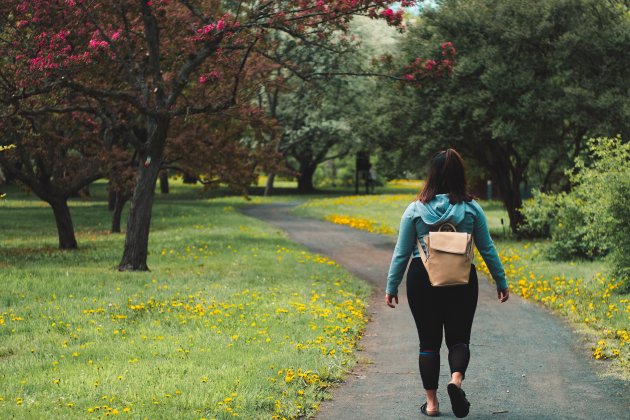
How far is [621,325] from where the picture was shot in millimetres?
10609

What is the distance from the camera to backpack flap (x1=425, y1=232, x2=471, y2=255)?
249 inches

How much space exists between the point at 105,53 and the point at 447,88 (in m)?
9.77

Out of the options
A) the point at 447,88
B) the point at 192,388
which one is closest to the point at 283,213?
the point at 447,88

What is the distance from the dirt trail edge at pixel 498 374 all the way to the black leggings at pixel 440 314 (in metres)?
0.46

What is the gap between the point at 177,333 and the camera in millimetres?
9805

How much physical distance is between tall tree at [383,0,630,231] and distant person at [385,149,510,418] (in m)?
16.3

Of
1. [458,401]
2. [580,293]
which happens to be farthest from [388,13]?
[458,401]

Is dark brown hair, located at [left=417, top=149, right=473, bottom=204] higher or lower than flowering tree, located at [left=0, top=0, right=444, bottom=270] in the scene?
lower

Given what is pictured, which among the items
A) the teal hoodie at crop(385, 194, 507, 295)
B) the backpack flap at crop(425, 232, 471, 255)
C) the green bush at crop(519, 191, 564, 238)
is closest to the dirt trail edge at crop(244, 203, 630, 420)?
the teal hoodie at crop(385, 194, 507, 295)

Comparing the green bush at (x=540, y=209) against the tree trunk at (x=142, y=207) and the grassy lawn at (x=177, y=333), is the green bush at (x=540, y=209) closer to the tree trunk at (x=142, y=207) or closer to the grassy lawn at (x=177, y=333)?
the grassy lawn at (x=177, y=333)

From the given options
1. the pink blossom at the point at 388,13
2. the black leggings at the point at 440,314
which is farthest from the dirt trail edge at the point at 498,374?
the pink blossom at the point at 388,13

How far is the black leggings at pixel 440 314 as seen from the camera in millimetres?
6551

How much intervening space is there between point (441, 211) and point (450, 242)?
290 mm

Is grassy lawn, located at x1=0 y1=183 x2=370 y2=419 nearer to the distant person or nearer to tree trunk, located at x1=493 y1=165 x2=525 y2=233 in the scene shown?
the distant person
